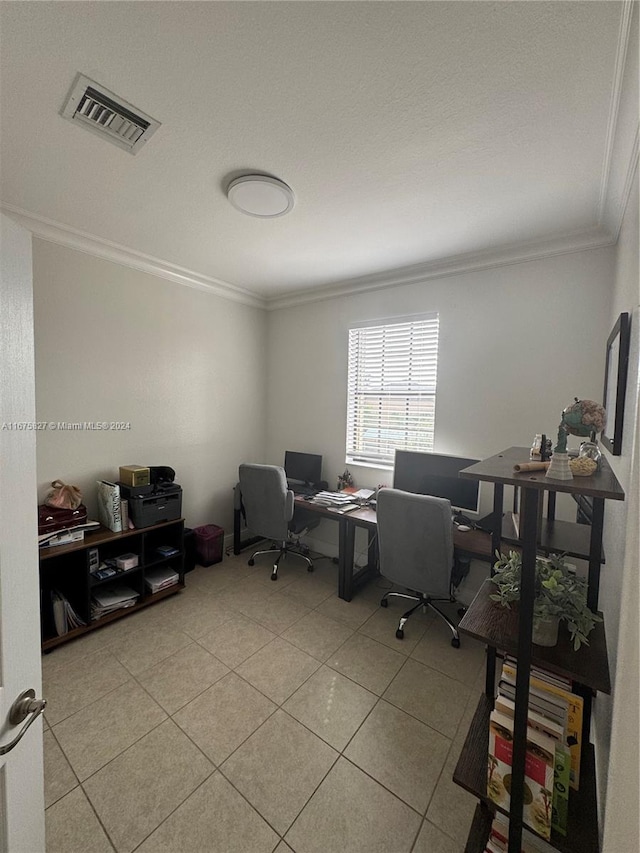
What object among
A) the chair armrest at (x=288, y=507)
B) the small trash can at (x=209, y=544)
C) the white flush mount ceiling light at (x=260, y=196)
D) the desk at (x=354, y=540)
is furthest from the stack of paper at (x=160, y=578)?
the white flush mount ceiling light at (x=260, y=196)

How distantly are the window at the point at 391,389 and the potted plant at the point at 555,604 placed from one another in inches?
70.6

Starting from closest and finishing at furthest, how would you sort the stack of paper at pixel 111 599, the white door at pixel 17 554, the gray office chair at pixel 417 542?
the white door at pixel 17 554 → the gray office chair at pixel 417 542 → the stack of paper at pixel 111 599

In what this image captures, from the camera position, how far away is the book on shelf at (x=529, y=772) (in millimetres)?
984

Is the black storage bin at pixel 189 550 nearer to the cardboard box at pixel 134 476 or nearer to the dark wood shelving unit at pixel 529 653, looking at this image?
the cardboard box at pixel 134 476

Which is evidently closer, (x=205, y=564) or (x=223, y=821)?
(x=223, y=821)

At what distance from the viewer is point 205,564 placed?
10.5 feet

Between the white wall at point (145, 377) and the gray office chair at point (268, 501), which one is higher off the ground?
the white wall at point (145, 377)

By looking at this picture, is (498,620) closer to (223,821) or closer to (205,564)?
(223,821)

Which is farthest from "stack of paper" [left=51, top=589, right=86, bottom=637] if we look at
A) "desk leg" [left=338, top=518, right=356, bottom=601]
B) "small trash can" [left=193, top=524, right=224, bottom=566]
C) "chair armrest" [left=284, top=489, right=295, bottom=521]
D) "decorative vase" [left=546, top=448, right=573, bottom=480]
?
"decorative vase" [left=546, top=448, right=573, bottom=480]

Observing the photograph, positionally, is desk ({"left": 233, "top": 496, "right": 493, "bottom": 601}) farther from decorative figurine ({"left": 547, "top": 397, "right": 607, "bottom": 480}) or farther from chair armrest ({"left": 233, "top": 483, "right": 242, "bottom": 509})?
decorative figurine ({"left": 547, "top": 397, "right": 607, "bottom": 480})

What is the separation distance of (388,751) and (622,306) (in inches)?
93.5

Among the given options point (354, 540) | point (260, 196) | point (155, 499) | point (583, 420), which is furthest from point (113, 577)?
point (583, 420)

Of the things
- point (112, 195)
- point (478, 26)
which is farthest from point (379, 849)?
point (112, 195)

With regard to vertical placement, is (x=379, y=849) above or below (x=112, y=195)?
below
